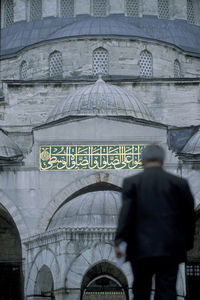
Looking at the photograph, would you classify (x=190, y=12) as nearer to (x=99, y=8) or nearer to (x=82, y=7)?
(x=99, y=8)

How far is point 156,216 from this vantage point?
7145mm

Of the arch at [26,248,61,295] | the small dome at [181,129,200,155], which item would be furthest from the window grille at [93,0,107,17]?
the arch at [26,248,61,295]

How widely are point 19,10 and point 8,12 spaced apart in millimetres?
1180

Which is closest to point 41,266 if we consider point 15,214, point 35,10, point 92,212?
point 92,212

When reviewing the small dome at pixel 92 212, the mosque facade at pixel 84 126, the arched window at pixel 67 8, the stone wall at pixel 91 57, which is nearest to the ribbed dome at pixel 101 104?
the mosque facade at pixel 84 126

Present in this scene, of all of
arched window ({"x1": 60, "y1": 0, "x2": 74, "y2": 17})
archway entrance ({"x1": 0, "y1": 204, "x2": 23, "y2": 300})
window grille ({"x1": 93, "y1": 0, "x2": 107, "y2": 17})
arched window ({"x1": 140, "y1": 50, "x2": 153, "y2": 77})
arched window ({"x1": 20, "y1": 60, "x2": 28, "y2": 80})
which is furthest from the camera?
arched window ({"x1": 60, "y1": 0, "x2": 74, "y2": 17})

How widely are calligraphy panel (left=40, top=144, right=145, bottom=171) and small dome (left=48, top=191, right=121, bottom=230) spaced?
490 centimetres

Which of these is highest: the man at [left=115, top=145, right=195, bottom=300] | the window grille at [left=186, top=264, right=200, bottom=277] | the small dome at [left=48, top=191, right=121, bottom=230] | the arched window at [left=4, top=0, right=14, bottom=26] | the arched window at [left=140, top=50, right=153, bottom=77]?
the arched window at [left=4, top=0, right=14, bottom=26]

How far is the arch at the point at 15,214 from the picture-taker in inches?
965

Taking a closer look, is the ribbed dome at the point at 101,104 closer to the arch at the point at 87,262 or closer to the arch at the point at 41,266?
the arch at the point at 41,266

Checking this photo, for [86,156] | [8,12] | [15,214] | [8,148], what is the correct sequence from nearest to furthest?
1. [15,214]
2. [86,156]
3. [8,148]
4. [8,12]

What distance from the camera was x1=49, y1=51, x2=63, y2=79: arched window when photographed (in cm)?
3259

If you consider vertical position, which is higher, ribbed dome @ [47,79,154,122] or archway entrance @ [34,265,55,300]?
ribbed dome @ [47,79,154,122]

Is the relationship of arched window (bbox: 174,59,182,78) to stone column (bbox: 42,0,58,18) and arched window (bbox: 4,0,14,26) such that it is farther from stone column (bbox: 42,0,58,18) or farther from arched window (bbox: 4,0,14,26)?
arched window (bbox: 4,0,14,26)
